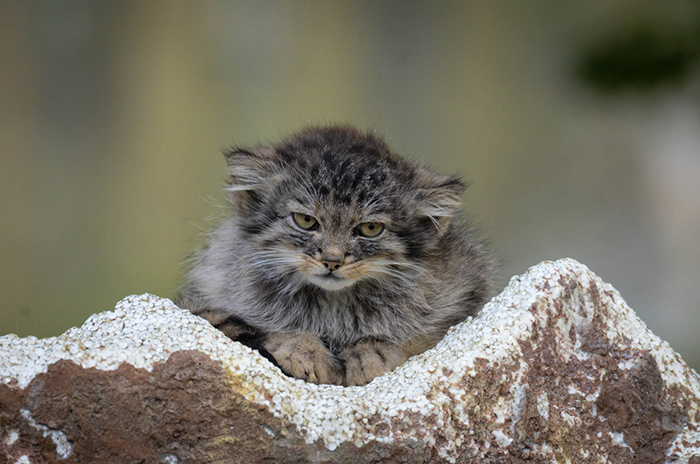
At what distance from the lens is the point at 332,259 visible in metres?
2.77

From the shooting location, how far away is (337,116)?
4637 millimetres

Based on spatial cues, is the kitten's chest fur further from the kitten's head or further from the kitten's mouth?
the kitten's mouth

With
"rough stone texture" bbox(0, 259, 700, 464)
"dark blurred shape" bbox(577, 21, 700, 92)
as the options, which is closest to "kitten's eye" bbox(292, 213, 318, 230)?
"rough stone texture" bbox(0, 259, 700, 464)

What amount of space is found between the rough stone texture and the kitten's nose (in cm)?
48

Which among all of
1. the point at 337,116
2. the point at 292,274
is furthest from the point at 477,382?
the point at 337,116

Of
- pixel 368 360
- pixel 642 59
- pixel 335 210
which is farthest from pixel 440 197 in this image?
pixel 642 59

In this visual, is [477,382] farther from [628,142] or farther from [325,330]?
[628,142]

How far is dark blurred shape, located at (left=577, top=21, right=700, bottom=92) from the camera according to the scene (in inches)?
198

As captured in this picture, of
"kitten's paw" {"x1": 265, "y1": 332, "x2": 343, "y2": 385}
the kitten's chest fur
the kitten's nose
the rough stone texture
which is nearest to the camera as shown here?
the rough stone texture

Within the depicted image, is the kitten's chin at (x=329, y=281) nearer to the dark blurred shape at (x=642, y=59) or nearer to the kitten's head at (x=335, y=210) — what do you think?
the kitten's head at (x=335, y=210)

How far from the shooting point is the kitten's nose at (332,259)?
2771mm

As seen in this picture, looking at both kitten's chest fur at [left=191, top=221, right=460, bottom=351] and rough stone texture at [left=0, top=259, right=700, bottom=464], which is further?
kitten's chest fur at [left=191, top=221, right=460, bottom=351]

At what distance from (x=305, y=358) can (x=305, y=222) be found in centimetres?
60

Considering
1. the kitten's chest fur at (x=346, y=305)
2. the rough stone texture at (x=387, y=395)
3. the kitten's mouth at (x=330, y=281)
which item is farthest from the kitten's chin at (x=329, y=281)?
the rough stone texture at (x=387, y=395)
